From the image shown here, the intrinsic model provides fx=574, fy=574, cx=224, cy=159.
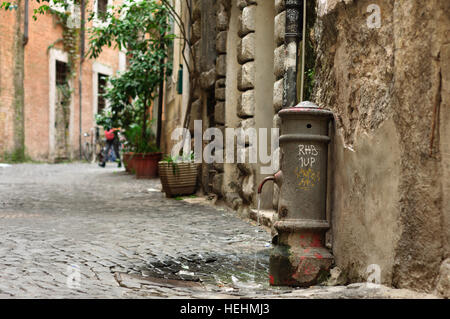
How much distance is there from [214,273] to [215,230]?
5.57 ft

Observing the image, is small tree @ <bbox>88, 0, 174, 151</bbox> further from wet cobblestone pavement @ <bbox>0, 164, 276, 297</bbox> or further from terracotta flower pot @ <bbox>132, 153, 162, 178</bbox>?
wet cobblestone pavement @ <bbox>0, 164, 276, 297</bbox>

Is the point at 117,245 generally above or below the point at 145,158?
below

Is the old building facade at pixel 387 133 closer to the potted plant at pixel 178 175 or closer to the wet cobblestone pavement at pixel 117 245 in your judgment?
the wet cobblestone pavement at pixel 117 245

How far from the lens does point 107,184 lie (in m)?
10.6

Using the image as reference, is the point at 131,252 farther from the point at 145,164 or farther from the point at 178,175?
the point at 145,164

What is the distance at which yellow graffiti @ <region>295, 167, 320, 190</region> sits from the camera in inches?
131

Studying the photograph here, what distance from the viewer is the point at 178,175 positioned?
8188 millimetres

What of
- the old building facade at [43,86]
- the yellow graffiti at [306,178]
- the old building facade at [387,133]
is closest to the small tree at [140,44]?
Result: the old building facade at [43,86]

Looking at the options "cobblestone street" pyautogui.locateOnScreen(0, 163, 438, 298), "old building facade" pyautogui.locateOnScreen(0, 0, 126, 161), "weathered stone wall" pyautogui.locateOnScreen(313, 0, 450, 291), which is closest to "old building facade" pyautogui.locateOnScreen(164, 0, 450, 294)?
"weathered stone wall" pyautogui.locateOnScreen(313, 0, 450, 291)

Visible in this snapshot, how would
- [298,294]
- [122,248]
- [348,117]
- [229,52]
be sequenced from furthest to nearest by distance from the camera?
[229,52] → [122,248] → [348,117] → [298,294]

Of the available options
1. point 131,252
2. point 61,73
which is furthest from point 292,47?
point 61,73

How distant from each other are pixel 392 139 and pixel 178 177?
567cm
